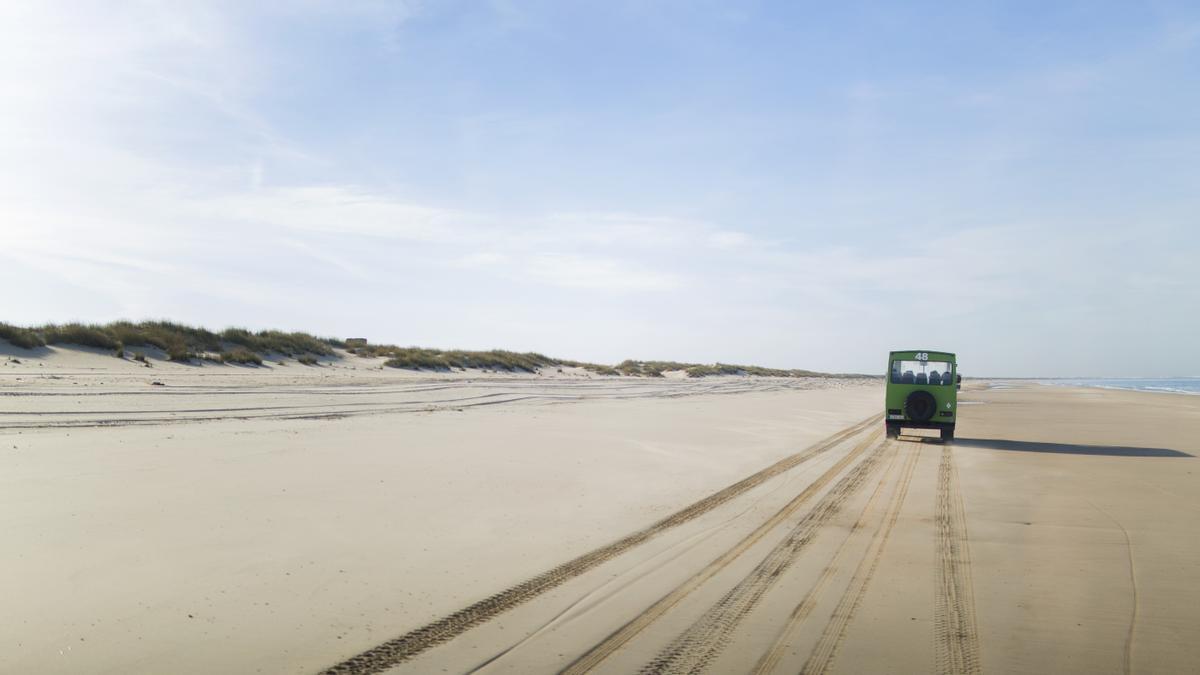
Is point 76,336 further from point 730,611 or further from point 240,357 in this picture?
point 730,611

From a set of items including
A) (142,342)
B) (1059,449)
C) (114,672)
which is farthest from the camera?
(142,342)

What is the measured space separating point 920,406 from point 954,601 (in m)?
15.3

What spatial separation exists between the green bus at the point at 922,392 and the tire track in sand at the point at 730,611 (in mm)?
11663

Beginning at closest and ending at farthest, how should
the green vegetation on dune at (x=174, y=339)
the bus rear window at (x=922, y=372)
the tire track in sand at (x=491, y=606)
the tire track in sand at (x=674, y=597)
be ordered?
the tire track in sand at (x=491, y=606), the tire track in sand at (x=674, y=597), the bus rear window at (x=922, y=372), the green vegetation on dune at (x=174, y=339)

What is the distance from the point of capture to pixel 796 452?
637 inches

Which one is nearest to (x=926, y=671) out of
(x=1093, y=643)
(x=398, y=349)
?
(x=1093, y=643)

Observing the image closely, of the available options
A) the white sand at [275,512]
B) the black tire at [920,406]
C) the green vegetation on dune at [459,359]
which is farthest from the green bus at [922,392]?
the green vegetation on dune at [459,359]

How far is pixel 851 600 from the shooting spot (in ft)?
19.5

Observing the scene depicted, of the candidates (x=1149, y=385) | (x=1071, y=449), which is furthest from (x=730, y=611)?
(x=1149, y=385)

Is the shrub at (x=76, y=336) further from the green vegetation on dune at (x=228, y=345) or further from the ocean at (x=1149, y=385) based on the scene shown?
the ocean at (x=1149, y=385)

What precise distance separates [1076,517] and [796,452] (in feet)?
22.5

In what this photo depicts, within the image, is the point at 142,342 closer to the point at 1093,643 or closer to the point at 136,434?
the point at 136,434

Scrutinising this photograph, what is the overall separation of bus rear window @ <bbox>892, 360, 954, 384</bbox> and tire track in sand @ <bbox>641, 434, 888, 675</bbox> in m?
12.2

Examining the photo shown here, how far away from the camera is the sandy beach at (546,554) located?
470 centimetres
